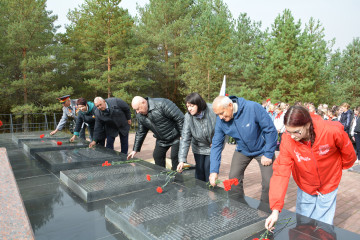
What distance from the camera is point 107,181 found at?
109 inches

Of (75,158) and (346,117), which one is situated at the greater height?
(346,117)

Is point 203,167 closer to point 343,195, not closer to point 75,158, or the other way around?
point 75,158

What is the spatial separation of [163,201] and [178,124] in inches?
66.3

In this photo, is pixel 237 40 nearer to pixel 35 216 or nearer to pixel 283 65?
pixel 283 65

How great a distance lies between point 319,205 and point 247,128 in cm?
93

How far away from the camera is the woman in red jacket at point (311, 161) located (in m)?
1.82

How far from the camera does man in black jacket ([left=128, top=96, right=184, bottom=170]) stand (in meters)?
3.75

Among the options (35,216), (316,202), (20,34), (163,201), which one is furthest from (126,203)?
(20,34)

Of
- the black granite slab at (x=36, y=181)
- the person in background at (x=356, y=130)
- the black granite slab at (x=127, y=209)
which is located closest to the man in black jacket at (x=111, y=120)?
the black granite slab at (x=36, y=181)

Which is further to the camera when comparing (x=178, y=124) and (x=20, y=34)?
(x=20, y=34)

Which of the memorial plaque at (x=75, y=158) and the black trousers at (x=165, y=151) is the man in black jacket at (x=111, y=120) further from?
the black trousers at (x=165, y=151)

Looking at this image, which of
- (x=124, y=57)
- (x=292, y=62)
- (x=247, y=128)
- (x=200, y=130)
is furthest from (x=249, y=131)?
(x=124, y=57)

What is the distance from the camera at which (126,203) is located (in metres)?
2.17

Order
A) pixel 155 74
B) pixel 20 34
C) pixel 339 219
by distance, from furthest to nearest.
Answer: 1. pixel 155 74
2. pixel 20 34
3. pixel 339 219
